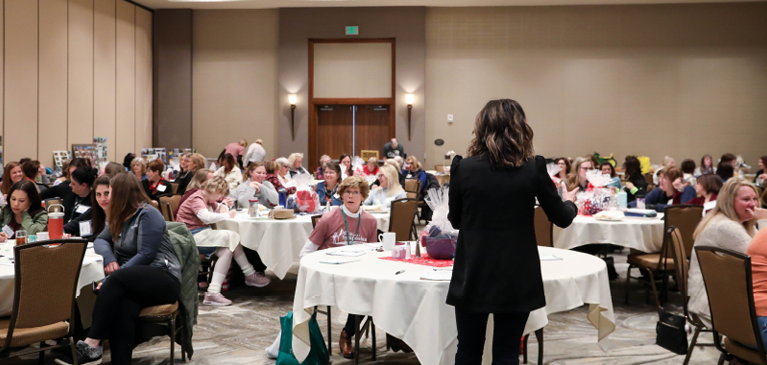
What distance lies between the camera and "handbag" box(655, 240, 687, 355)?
3562 millimetres

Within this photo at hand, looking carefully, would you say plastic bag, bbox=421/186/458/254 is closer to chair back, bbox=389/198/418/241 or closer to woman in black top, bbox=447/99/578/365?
woman in black top, bbox=447/99/578/365

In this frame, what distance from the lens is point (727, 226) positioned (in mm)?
3662

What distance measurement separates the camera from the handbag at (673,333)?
140 inches

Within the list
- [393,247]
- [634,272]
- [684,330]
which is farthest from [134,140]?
[684,330]

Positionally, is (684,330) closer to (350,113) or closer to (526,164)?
(526,164)

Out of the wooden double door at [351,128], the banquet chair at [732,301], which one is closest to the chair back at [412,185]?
the wooden double door at [351,128]

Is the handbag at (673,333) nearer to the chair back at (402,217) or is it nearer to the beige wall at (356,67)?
the chair back at (402,217)

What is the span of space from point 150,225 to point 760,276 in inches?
126

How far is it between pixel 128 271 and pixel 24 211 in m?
1.52

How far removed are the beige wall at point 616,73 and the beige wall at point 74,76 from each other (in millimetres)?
6949

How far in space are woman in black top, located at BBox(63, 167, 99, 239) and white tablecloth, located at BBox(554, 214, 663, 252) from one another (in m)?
3.88

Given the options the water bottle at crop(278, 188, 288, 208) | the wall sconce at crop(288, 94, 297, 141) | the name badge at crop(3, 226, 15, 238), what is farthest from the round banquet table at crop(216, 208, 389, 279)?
the wall sconce at crop(288, 94, 297, 141)

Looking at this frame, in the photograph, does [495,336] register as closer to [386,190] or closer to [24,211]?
[24,211]

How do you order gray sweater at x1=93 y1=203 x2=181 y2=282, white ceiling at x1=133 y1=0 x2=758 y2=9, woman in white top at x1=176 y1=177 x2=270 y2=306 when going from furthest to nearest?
white ceiling at x1=133 y1=0 x2=758 y2=9 → woman in white top at x1=176 y1=177 x2=270 y2=306 → gray sweater at x1=93 y1=203 x2=181 y2=282
